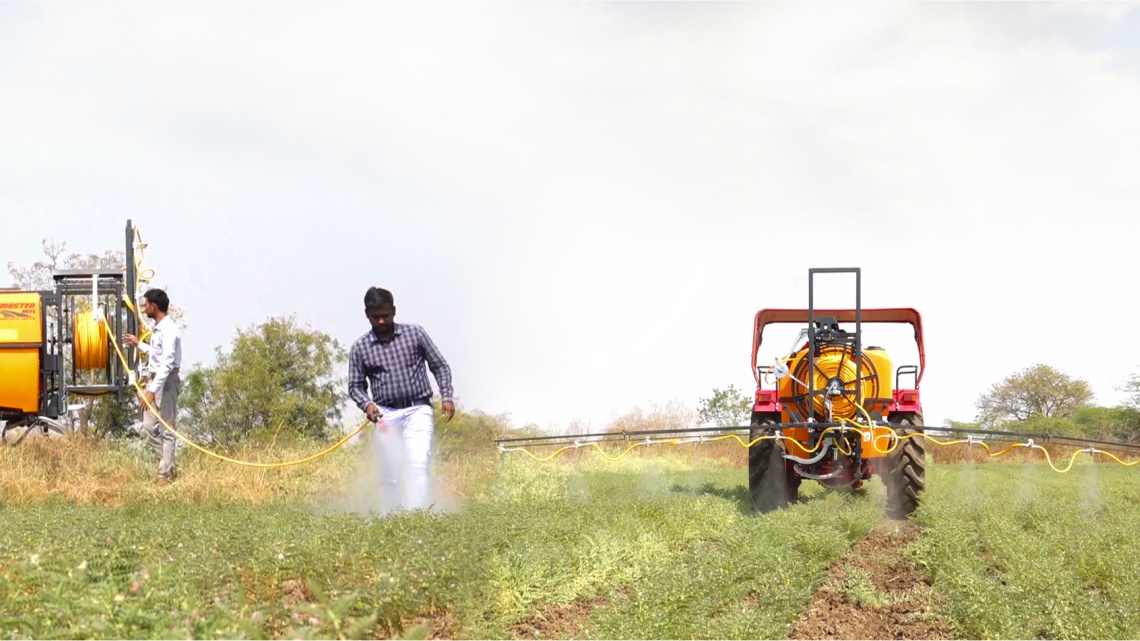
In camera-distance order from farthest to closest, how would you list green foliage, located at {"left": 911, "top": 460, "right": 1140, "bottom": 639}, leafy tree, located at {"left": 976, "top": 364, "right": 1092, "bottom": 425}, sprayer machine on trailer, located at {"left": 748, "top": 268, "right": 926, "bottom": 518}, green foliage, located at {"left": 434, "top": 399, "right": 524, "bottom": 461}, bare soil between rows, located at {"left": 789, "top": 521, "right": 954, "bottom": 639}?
1. leafy tree, located at {"left": 976, "top": 364, "right": 1092, "bottom": 425}
2. green foliage, located at {"left": 434, "top": 399, "right": 524, "bottom": 461}
3. sprayer machine on trailer, located at {"left": 748, "top": 268, "right": 926, "bottom": 518}
4. bare soil between rows, located at {"left": 789, "top": 521, "right": 954, "bottom": 639}
5. green foliage, located at {"left": 911, "top": 460, "right": 1140, "bottom": 639}

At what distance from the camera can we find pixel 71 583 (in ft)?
19.7

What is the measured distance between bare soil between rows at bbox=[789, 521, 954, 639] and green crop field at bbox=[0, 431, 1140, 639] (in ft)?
0.10

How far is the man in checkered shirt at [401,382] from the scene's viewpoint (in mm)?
10133

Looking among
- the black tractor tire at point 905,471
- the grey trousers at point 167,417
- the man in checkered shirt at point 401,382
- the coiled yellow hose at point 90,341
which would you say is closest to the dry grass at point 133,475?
the grey trousers at point 167,417

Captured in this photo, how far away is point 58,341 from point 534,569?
831 cm

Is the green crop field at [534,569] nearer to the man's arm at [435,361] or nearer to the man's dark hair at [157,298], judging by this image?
the man's arm at [435,361]

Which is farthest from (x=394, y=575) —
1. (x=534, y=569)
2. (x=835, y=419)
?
(x=835, y=419)

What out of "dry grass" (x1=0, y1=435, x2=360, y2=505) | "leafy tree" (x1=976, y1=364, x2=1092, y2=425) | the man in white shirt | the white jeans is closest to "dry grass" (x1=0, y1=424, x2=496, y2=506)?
"dry grass" (x1=0, y1=435, x2=360, y2=505)

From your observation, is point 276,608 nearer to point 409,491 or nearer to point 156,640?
point 156,640

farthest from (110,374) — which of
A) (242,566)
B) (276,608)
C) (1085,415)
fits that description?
(1085,415)

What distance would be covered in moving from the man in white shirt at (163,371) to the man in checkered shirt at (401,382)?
2910mm

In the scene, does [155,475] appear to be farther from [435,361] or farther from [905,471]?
[905,471]

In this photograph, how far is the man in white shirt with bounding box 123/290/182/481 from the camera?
12352mm

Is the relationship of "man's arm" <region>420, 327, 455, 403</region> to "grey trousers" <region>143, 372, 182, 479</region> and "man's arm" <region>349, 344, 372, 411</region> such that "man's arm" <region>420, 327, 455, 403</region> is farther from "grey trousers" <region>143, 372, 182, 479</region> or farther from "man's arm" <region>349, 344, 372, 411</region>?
"grey trousers" <region>143, 372, 182, 479</region>
